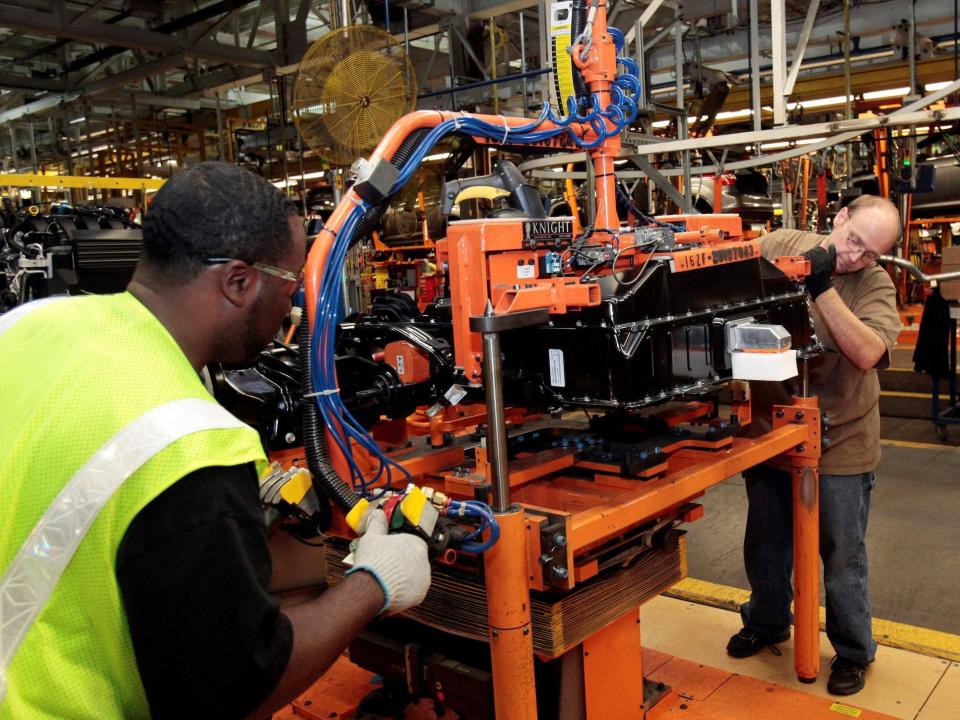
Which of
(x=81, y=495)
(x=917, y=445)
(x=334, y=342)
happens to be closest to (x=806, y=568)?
(x=334, y=342)

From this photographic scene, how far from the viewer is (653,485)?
2381 millimetres

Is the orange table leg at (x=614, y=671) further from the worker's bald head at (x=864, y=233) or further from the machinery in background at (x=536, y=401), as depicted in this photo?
the worker's bald head at (x=864, y=233)

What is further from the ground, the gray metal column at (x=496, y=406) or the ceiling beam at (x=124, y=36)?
the ceiling beam at (x=124, y=36)

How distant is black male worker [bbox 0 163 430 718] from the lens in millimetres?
1098

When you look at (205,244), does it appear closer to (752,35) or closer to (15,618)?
(15,618)

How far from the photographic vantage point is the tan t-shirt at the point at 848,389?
10.5 ft

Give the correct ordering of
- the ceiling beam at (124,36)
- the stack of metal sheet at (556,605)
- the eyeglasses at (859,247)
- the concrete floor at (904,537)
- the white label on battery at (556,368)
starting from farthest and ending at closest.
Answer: the ceiling beam at (124,36) → the concrete floor at (904,537) → the eyeglasses at (859,247) → the white label on battery at (556,368) → the stack of metal sheet at (556,605)

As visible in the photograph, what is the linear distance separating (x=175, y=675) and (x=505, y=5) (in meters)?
7.27

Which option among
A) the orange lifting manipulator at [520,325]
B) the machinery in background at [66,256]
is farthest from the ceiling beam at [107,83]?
the orange lifting manipulator at [520,325]

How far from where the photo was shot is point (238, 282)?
1.37 metres

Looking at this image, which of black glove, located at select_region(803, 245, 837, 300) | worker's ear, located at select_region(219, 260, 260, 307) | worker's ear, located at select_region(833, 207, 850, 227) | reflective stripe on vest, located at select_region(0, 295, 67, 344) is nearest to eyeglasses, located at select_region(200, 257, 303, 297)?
worker's ear, located at select_region(219, 260, 260, 307)

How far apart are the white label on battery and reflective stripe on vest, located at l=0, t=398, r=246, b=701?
4.27 ft

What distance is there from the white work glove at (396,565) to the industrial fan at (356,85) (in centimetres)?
375

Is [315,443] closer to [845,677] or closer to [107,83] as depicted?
[845,677]
